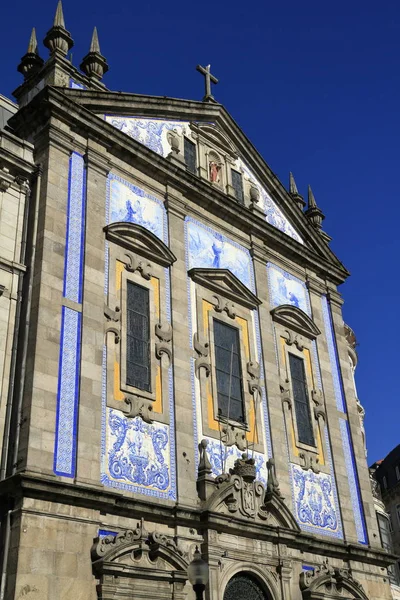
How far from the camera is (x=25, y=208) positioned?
16.5m

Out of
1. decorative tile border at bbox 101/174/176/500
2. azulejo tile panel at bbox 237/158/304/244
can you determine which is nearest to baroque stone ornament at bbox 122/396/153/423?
decorative tile border at bbox 101/174/176/500

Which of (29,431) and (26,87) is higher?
(26,87)

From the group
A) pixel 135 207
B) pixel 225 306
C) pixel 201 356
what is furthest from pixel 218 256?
pixel 201 356

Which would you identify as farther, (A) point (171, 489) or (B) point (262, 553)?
(B) point (262, 553)

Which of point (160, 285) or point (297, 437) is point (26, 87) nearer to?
point (160, 285)

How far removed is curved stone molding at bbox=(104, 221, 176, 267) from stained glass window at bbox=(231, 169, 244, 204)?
15.9ft

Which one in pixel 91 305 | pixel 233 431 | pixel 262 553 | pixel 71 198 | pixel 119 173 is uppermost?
pixel 119 173

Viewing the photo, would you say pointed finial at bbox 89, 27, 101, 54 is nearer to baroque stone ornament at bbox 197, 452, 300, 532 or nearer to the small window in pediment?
the small window in pediment

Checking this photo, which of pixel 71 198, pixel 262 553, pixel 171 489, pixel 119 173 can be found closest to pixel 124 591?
pixel 171 489

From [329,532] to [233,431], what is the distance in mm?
4034

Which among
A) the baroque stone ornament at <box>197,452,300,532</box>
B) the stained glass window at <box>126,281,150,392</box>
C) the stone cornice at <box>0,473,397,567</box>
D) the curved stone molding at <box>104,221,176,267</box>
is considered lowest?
the stone cornice at <box>0,473,397,567</box>

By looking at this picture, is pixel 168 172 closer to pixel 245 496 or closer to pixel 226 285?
pixel 226 285

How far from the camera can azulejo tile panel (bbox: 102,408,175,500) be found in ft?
49.1

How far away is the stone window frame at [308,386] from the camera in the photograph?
19.9 meters
